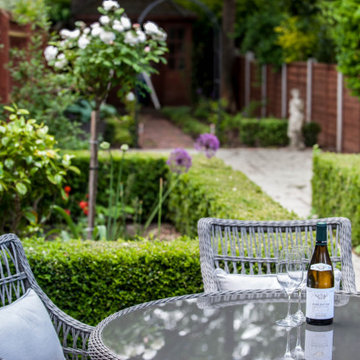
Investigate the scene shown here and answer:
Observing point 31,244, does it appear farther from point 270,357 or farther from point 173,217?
point 173,217

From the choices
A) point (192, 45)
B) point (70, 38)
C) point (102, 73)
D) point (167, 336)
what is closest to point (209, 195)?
point (102, 73)

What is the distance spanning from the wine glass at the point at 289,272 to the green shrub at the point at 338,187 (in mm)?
4302

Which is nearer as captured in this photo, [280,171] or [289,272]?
[289,272]

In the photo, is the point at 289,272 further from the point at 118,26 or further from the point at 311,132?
the point at 311,132

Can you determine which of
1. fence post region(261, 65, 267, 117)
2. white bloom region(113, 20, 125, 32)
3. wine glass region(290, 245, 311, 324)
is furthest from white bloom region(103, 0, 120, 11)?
fence post region(261, 65, 267, 117)

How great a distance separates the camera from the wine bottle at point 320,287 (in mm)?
2790

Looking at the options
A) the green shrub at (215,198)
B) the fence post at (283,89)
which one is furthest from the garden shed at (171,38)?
the green shrub at (215,198)

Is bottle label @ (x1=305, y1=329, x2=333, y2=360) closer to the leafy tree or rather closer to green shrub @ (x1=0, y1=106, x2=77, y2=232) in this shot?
green shrub @ (x1=0, y1=106, x2=77, y2=232)

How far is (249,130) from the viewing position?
16.0 meters

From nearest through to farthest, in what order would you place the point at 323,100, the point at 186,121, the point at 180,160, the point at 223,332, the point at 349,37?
the point at 223,332, the point at 180,160, the point at 349,37, the point at 323,100, the point at 186,121

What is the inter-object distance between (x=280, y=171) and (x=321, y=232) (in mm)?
9875

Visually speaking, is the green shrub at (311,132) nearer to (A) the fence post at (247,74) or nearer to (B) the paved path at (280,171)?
(B) the paved path at (280,171)

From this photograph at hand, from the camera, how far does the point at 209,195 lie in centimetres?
624

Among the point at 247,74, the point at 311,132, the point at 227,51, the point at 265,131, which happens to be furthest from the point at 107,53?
the point at 247,74
